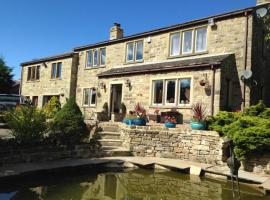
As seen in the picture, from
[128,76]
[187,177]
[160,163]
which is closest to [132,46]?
[128,76]

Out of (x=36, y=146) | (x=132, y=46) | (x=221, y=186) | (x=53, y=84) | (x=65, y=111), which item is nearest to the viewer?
(x=221, y=186)

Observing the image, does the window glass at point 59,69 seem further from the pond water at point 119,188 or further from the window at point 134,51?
the pond water at point 119,188

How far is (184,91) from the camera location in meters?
15.6

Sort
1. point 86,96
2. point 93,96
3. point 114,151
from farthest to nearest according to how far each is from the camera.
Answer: point 86,96 < point 93,96 < point 114,151

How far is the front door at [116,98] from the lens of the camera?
1952cm

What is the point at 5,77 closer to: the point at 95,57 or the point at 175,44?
the point at 95,57

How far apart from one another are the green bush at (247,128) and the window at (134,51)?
28.9ft

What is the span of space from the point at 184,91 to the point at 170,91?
907mm

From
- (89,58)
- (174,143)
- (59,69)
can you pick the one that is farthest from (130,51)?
(174,143)

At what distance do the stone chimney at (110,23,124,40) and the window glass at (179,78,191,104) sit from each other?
9.10 meters

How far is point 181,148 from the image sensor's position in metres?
12.8

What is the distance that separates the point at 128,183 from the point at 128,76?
1001cm

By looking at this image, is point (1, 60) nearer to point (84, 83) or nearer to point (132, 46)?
point (84, 83)

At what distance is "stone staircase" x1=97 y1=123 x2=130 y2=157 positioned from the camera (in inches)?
510
